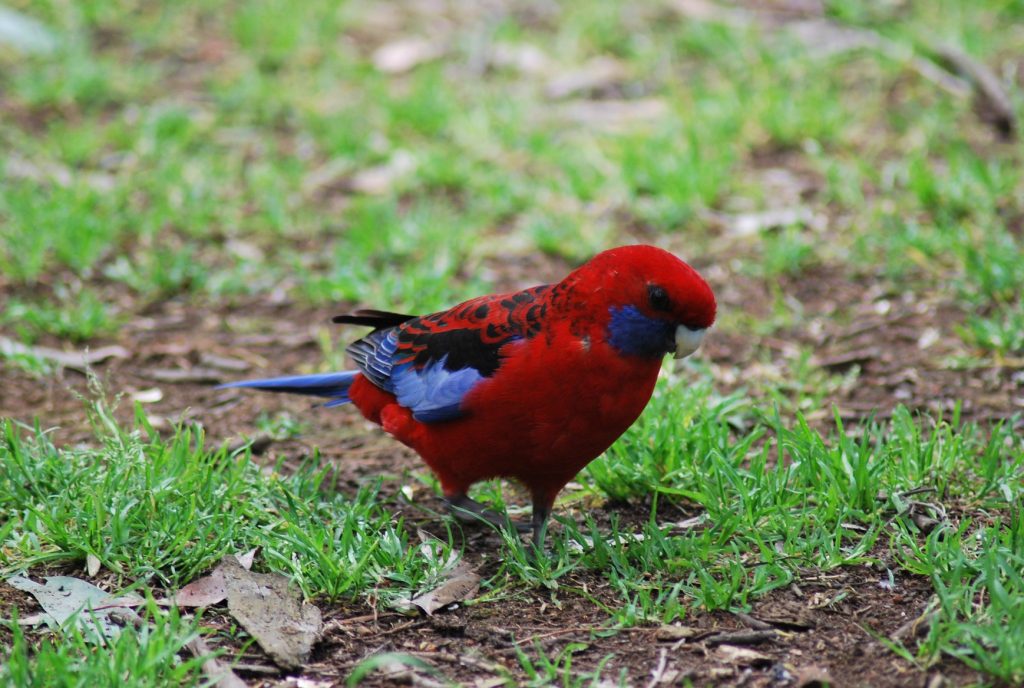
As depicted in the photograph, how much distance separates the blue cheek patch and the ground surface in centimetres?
63

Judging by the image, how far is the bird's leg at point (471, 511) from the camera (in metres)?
3.71

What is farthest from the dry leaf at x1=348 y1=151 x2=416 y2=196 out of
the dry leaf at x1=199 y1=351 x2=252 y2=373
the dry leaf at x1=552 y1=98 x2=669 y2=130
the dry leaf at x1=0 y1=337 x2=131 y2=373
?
the dry leaf at x1=0 y1=337 x2=131 y2=373

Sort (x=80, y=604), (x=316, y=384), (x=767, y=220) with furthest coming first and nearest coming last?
1. (x=767, y=220)
2. (x=316, y=384)
3. (x=80, y=604)

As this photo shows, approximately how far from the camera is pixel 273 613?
3.18 meters

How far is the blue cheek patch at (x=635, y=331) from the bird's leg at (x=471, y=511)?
82 cm

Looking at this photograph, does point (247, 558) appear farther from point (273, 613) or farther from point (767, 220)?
point (767, 220)

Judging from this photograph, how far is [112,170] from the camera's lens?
6535 millimetres

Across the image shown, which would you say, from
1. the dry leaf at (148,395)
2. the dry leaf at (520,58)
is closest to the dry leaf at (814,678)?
the dry leaf at (148,395)

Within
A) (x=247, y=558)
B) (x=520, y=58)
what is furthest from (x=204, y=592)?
(x=520, y=58)

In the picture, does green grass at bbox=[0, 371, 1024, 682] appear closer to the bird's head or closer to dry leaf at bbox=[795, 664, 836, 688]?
dry leaf at bbox=[795, 664, 836, 688]

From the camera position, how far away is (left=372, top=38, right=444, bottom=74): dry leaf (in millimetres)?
7832

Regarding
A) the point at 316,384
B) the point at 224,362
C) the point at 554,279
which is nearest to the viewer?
the point at 316,384

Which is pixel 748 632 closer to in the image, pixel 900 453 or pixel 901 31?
pixel 900 453

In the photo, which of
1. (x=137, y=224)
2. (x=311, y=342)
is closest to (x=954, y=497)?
(x=311, y=342)
